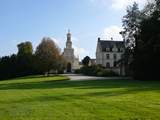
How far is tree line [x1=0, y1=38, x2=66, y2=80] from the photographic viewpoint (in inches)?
3479

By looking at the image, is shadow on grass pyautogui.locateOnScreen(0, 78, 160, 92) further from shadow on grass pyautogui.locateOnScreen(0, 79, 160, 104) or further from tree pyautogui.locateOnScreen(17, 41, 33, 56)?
tree pyautogui.locateOnScreen(17, 41, 33, 56)

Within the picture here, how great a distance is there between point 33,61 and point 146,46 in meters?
42.0

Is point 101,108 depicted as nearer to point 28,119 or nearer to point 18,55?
point 28,119

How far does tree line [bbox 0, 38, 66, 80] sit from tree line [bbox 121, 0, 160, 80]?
83.4 ft

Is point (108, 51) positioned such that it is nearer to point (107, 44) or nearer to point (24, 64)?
point (107, 44)

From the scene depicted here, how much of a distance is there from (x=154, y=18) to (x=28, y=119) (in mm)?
49001

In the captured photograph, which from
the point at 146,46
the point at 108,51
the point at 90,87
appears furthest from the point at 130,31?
the point at 108,51

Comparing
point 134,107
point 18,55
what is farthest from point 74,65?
point 134,107

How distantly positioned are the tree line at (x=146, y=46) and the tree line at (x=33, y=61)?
25.4 m

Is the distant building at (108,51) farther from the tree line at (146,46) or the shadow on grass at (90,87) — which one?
the shadow on grass at (90,87)

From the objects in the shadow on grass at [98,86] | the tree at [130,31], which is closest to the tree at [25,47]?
the tree at [130,31]

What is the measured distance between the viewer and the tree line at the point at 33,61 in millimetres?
88375

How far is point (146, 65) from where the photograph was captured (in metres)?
60.3

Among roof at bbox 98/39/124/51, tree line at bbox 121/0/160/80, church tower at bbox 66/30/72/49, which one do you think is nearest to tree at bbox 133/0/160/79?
tree line at bbox 121/0/160/80
